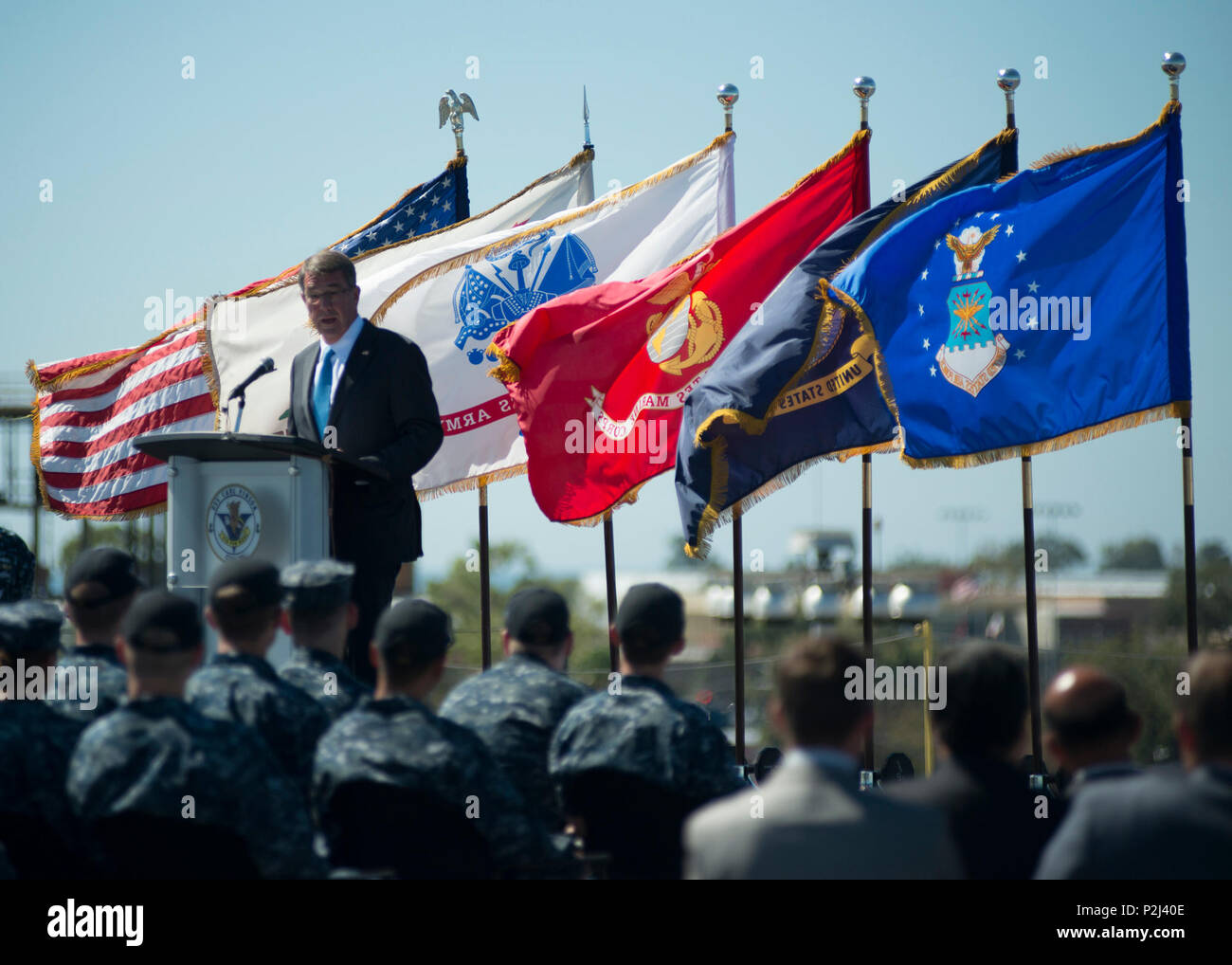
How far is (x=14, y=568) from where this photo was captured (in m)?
6.60

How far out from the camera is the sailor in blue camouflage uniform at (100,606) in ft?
16.8

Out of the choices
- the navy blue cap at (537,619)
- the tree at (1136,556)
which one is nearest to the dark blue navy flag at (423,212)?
the navy blue cap at (537,619)

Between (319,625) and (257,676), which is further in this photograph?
(319,625)

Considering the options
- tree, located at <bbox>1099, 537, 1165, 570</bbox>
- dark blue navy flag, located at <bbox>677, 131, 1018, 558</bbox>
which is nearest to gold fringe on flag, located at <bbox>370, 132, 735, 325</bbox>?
dark blue navy flag, located at <bbox>677, 131, 1018, 558</bbox>

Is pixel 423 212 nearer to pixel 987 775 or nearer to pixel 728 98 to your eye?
Answer: pixel 728 98

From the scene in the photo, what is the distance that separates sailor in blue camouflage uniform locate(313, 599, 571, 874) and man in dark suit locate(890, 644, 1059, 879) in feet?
3.72

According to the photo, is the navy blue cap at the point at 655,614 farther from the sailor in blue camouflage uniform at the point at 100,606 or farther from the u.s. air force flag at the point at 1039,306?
the u.s. air force flag at the point at 1039,306

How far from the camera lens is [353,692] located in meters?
5.09

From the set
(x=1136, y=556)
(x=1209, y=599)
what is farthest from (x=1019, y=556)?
(x=1136, y=556)

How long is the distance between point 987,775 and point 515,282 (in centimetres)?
801

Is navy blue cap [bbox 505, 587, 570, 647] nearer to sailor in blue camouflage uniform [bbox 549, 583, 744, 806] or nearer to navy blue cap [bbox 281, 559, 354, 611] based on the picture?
sailor in blue camouflage uniform [bbox 549, 583, 744, 806]

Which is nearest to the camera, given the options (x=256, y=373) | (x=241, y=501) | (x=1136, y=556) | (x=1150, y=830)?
(x=1150, y=830)
